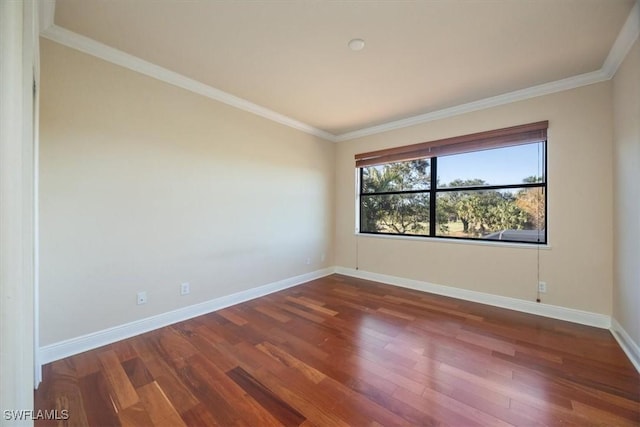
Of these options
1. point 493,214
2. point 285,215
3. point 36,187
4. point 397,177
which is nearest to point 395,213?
point 397,177

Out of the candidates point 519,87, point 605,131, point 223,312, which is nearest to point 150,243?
point 223,312

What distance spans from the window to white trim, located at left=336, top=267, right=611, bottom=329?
70cm

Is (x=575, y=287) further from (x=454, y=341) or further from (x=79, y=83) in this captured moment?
(x=79, y=83)

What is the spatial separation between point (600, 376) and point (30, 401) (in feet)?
10.4

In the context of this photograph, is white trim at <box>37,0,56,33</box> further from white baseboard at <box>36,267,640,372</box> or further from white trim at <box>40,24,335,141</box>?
white baseboard at <box>36,267,640,372</box>

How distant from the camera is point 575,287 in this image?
2752mm

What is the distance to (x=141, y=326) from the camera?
8.12ft

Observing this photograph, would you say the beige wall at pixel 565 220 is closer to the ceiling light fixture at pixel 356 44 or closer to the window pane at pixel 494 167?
the window pane at pixel 494 167

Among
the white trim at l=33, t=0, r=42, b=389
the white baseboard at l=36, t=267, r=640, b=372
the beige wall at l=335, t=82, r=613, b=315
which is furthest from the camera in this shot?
the beige wall at l=335, t=82, r=613, b=315

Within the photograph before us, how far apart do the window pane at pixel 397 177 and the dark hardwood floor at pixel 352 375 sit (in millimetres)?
1948

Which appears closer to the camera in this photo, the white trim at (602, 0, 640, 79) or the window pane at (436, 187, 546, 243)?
the white trim at (602, 0, 640, 79)

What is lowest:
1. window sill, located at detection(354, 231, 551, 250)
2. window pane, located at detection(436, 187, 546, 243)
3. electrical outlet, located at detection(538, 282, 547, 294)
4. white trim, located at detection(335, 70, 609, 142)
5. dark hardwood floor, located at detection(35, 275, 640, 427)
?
dark hardwood floor, located at detection(35, 275, 640, 427)

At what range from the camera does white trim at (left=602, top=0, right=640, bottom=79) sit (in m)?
1.85

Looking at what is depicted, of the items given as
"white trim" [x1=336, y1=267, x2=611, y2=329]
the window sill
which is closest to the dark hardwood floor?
Answer: "white trim" [x1=336, y1=267, x2=611, y2=329]
